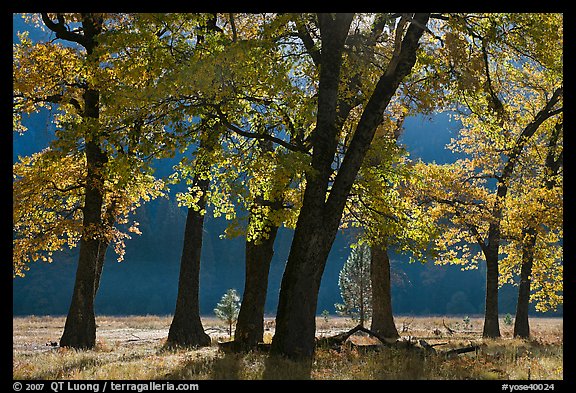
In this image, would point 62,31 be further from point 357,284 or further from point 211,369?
point 357,284

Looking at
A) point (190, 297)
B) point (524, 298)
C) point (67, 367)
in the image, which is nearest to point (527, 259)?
point (524, 298)

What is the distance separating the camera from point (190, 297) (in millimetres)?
20141

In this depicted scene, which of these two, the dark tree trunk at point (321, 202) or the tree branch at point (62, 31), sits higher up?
the tree branch at point (62, 31)

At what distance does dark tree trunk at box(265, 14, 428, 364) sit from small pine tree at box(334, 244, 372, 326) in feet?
95.0

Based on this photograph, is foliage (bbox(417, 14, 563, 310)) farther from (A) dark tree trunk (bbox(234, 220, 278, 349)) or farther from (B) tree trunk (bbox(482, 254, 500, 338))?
(A) dark tree trunk (bbox(234, 220, 278, 349))

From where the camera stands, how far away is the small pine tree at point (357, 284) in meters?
A: 42.8

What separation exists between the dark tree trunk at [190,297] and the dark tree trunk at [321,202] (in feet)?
27.0

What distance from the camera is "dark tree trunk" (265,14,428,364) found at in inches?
466

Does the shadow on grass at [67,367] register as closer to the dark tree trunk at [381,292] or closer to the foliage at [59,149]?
the foliage at [59,149]

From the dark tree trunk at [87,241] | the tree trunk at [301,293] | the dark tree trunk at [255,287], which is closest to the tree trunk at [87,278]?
the dark tree trunk at [87,241]

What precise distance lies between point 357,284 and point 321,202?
112ft

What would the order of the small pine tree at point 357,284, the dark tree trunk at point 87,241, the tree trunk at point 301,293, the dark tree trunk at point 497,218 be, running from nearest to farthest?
the tree trunk at point 301,293 < the dark tree trunk at point 87,241 < the dark tree trunk at point 497,218 < the small pine tree at point 357,284

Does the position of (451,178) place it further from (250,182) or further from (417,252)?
(250,182)
